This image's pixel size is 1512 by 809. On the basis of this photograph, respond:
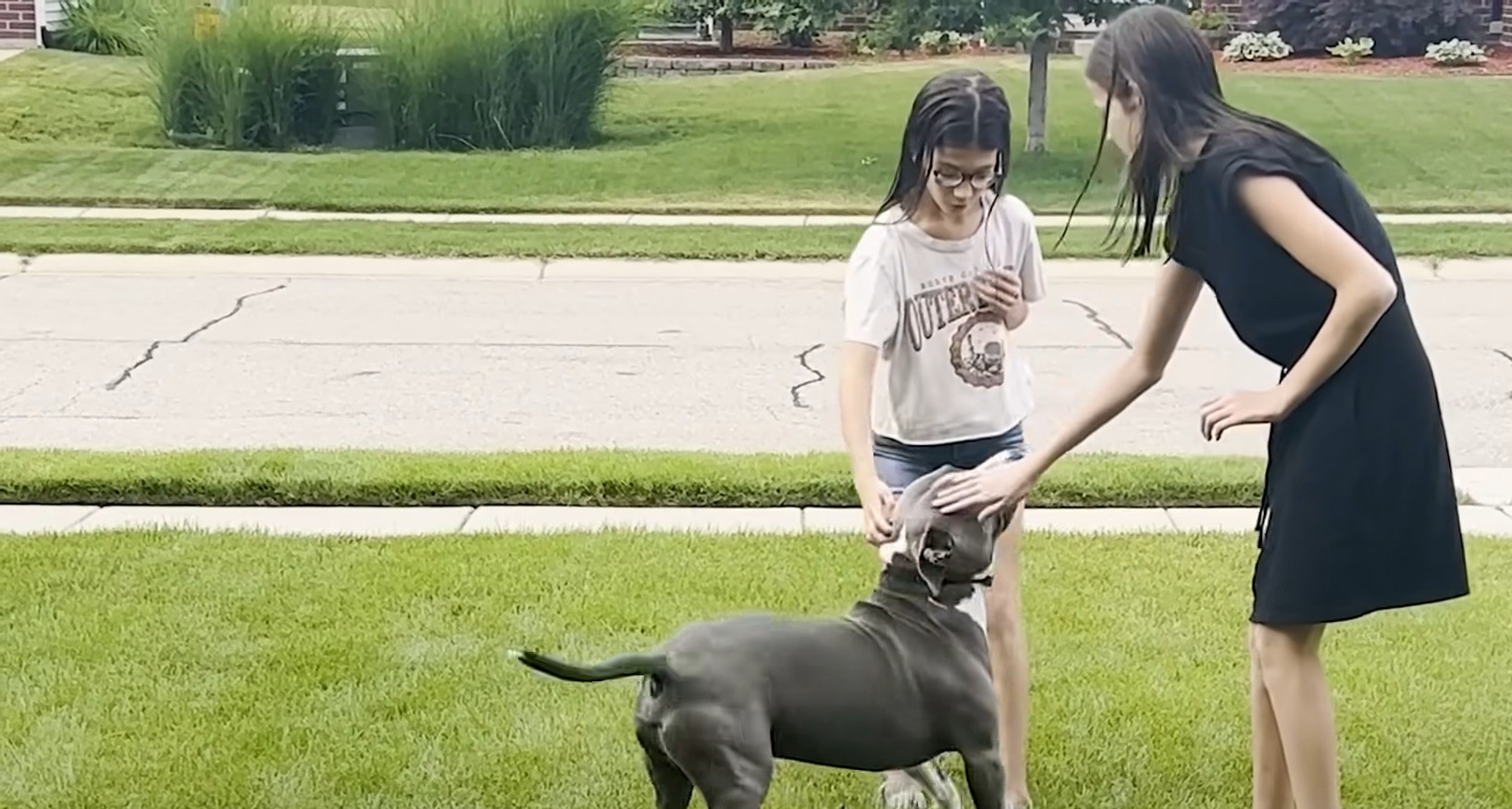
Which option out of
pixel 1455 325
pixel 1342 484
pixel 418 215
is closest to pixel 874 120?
pixel 418 215

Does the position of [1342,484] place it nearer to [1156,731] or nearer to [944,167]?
[944,167]

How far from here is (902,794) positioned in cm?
390

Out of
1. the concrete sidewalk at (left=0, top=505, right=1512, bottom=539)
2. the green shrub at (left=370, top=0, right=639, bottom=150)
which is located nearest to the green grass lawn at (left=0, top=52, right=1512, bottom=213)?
the green shrub at (left=370, top=0, right=639, bottom=150)

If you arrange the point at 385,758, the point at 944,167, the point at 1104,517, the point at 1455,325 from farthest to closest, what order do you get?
1. the point at 1455,325
2. the point at 1104,517
3. the point at 385,758
4. the point at 944,167

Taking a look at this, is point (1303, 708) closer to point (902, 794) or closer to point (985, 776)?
point (985, 776)

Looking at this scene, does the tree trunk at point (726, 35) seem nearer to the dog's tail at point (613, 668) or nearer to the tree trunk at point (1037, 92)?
the tree trunk at point (1037, 92)

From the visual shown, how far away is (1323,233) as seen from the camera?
2.93 m

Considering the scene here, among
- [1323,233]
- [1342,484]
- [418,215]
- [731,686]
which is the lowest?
[418,215]

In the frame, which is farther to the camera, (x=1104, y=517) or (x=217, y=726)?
(x=1104, y=517)

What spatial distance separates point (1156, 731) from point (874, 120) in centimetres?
1615

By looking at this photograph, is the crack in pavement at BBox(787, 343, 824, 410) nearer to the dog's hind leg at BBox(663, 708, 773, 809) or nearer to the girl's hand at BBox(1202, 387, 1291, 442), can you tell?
the girl's hand at BBox(1202, 387, 1291, 442)

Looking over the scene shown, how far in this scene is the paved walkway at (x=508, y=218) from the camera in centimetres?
1434

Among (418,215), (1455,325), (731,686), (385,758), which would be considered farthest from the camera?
(418,215)

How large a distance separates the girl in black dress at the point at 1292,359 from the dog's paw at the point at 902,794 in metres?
0.96
